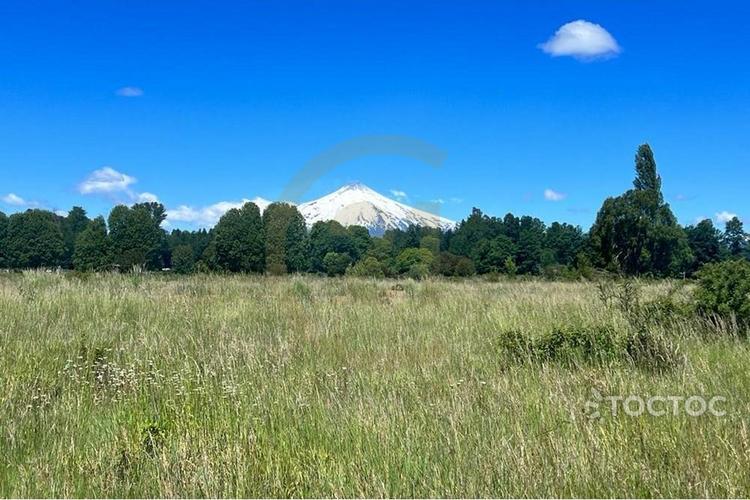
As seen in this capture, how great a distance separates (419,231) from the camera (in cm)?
10088

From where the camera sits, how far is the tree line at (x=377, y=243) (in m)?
47.0

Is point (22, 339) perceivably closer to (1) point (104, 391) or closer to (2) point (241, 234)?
(1) point (104, 391)

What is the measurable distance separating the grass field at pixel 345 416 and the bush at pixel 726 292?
1.37 feet

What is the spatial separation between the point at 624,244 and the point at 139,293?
50.8 meters

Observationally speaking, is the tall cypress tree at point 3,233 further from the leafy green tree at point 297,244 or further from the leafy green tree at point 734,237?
the leafy green tree at point 734,237

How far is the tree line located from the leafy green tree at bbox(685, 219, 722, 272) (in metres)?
0.15

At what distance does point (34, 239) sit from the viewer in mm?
74062

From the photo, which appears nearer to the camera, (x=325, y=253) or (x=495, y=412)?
(x=495, y=412)

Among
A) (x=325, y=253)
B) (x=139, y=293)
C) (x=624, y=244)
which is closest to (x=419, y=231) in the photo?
(x=325, y=253)

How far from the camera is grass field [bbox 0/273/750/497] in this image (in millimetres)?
2527

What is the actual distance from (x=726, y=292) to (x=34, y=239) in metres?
86.3

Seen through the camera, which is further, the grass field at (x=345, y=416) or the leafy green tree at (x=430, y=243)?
the leafy green tree at (x=430, y=243)

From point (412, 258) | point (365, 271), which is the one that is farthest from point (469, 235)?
point (365, 271)

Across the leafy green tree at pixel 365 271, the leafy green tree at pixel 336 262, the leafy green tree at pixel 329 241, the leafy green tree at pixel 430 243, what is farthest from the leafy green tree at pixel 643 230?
the leafy green tree at pixel 430 243
